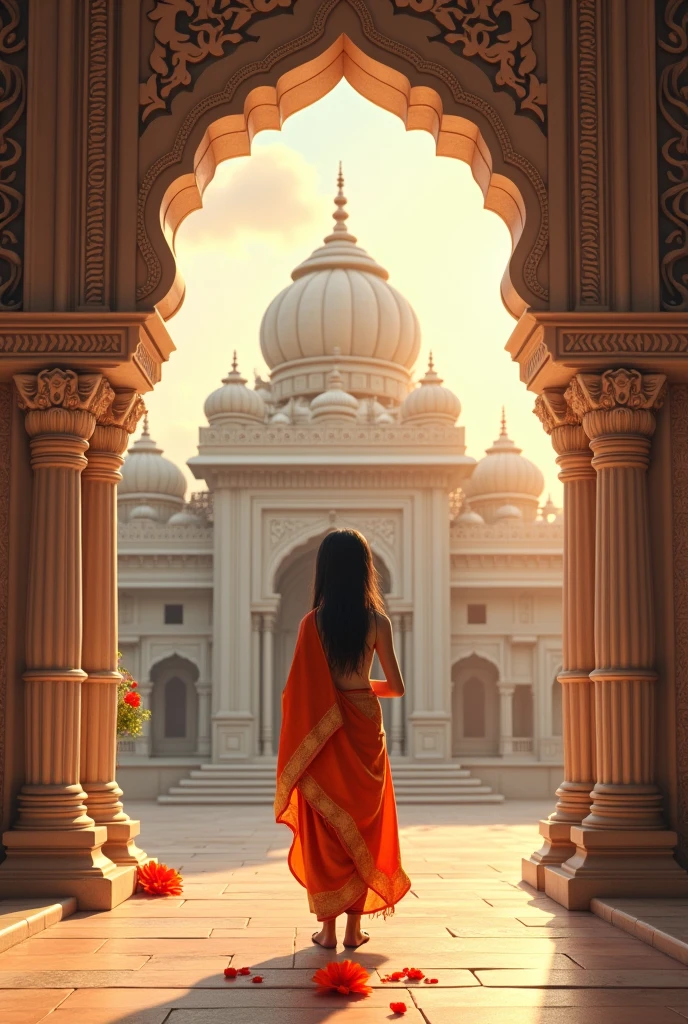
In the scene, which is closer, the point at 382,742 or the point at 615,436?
the point at 382,742

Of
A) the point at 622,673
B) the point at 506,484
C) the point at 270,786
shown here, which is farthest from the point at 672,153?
the point at 506,484

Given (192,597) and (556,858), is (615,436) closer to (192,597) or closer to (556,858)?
(556,858)

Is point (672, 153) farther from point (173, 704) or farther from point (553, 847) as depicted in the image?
point (173, 704)

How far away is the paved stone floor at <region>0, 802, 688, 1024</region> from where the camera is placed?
143 inches

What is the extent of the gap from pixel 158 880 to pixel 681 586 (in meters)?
2.91

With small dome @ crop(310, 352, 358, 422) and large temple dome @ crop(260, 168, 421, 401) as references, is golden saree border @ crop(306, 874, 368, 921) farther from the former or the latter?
large temple dome @ crop(260, 168, 421, 401)

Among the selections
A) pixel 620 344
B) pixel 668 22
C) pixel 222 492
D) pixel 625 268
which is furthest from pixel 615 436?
pixel 222 492

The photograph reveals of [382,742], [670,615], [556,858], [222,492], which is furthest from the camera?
[222,492]

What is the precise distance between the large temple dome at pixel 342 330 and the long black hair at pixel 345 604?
23.1 m

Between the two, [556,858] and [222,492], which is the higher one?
[222,492]

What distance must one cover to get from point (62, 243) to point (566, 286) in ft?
7.92

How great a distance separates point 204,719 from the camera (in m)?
22.9

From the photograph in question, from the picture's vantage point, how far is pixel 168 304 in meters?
6.10

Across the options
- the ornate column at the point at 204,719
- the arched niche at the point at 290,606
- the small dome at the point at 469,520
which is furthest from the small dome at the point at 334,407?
the ornate column at the point at 204,719
